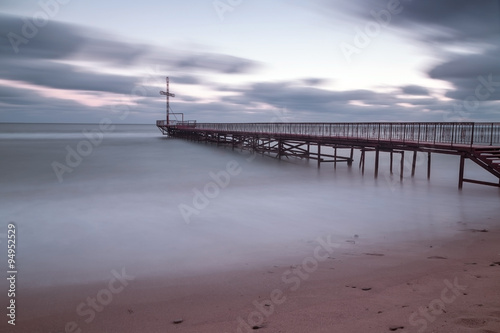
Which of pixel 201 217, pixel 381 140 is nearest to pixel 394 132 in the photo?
pixel 381 140

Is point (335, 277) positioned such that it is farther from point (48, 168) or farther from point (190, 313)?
point (48, 168)

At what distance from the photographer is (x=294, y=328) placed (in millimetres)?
3582

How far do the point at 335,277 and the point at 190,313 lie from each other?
2216mm

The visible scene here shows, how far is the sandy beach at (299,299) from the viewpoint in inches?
144

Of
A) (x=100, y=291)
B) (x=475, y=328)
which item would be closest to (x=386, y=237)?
(x=475, y=328)

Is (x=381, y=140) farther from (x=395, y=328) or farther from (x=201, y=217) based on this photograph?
(x=395, y=328)
